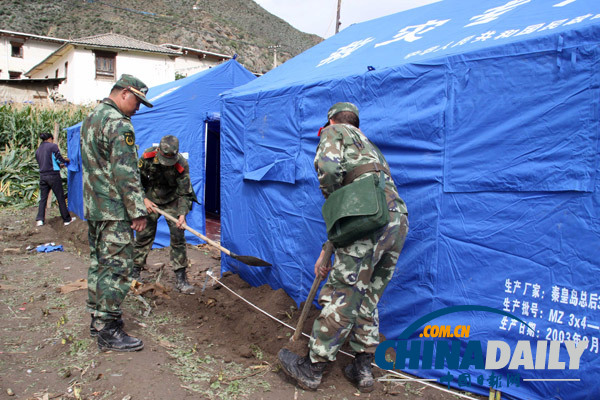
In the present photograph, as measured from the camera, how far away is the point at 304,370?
2.60m

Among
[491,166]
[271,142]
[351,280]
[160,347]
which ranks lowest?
[160,347]

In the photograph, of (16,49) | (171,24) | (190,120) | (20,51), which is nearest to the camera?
(190,120)

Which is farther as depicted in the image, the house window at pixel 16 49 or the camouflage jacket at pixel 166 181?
the house window at pixel 16 49

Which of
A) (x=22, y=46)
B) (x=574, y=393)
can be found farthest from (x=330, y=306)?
(x=22, y=46)

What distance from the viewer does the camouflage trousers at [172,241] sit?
478 cm

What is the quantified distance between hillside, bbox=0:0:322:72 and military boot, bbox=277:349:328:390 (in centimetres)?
3618

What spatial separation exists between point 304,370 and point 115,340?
1511 millimetres

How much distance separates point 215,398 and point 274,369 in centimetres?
53

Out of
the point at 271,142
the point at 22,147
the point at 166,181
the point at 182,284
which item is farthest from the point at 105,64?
the point at 271,142

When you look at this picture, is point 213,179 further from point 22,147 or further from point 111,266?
point 111,266

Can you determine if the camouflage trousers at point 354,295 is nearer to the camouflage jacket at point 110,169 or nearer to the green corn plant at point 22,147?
the camouflage jacket at point 110,169

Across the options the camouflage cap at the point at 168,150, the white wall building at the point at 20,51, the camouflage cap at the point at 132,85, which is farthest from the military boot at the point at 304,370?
the white wall building at the point at 20,51

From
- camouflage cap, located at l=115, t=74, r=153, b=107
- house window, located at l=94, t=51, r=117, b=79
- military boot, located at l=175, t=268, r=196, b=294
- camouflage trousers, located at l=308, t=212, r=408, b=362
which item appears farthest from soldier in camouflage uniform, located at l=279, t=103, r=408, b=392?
house window, located at l=94, t=51, r=117, b=79

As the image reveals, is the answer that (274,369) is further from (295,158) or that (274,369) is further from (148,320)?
(295,158)
